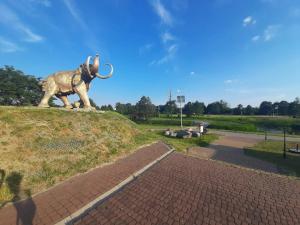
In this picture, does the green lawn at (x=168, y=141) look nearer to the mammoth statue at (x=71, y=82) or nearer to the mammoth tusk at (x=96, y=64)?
the mammoth statue at (x=71, y=82)

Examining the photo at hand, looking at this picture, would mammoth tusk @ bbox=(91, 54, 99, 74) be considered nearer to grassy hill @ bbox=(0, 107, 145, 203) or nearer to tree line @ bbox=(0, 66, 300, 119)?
grassy hill @ bbox=(0, 107, 145, 203)

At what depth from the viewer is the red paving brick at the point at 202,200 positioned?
4.73 metres

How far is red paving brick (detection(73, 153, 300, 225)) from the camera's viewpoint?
4.73 meters

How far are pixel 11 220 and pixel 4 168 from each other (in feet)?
10.2

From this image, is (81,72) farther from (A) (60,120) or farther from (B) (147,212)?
(B) (147,212)

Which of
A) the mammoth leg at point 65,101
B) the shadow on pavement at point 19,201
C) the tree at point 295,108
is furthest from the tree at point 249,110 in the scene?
the shadow on pavement at point 19,201

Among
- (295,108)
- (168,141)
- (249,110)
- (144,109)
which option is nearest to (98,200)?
(168,141)

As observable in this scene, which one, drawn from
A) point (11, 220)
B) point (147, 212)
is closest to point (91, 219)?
point (147, 212)

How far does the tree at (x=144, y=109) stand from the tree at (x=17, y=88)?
24.4 meters

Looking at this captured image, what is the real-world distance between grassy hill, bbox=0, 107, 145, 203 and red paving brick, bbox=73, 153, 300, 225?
9.47ft

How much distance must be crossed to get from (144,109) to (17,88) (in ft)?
102

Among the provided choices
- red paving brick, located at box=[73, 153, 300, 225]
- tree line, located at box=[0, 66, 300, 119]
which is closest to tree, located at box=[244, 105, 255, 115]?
tree line, located at box=[0, 66, 300, 119]

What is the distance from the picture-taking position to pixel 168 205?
532 cm

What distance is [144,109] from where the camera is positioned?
56.8 m
